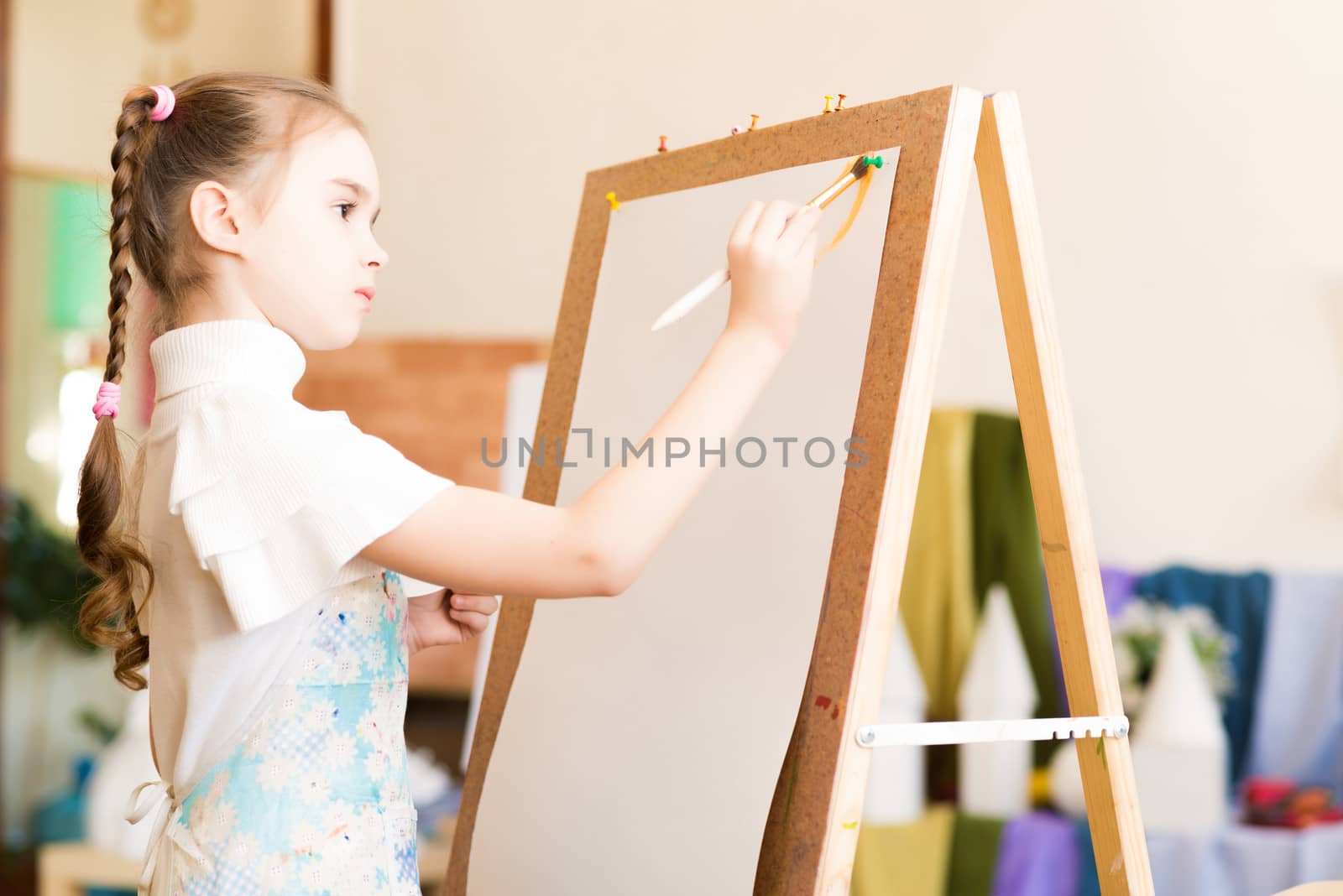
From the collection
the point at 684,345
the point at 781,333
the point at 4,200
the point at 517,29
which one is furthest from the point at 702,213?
the point at 4,200

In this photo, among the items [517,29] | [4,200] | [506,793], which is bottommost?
[506,793]

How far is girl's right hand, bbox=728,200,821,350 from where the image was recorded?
89 centimetres

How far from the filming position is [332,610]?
934 mm

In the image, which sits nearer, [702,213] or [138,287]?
[138,287]

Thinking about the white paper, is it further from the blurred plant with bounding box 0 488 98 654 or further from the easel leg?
the blurred plant with bounding box 0 488 98 654

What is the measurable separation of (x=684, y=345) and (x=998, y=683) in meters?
1.05

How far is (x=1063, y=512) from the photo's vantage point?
994mm

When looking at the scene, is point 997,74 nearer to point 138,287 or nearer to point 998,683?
point 998,683

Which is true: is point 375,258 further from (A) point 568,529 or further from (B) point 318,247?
(A) point 568,529

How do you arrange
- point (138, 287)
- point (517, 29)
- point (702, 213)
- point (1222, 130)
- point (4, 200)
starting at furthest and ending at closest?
1. point (4, 200)
2. point (517, 29)
3. point (1222, 130)
4. point (702, 213)
5. point (138, 287)

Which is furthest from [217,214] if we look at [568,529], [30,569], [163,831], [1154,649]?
[30,569]

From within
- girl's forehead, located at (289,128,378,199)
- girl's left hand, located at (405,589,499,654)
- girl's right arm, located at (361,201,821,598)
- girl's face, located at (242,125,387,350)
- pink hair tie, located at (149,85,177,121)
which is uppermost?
pink hair tie, located at (149,85,177,121)

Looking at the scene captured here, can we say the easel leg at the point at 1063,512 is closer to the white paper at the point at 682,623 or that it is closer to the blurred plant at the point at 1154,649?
the white paper at the point at 682,623

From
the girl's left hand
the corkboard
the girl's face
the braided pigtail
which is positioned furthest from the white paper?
the braided pigtail
